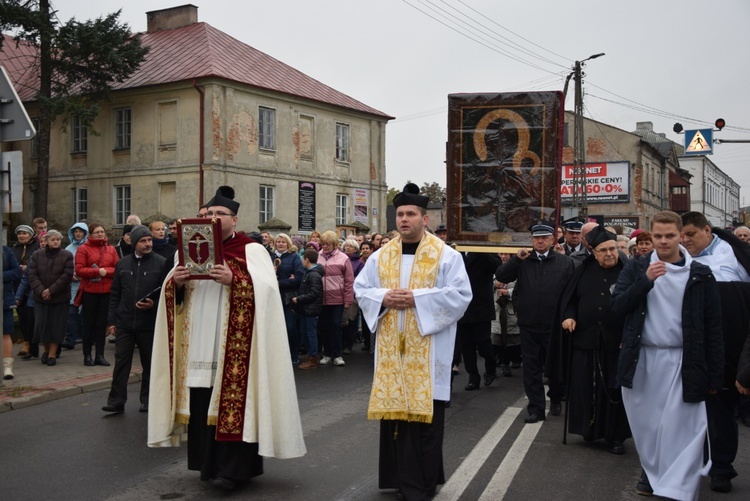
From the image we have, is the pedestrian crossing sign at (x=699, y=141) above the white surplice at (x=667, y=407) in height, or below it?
above

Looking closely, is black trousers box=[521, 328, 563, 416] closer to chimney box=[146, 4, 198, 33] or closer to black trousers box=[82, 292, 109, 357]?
black trousers box=[82, 292, 109, 357]

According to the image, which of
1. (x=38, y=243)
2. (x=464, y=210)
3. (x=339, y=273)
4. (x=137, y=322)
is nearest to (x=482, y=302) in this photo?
(x=464, y=210)

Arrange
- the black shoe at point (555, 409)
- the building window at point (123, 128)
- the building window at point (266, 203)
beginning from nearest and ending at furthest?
the black shoe at point (555, 409) < the building window at point (266, 203) < the building window at point (123, 128)

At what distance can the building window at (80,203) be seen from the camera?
35594 millimetres

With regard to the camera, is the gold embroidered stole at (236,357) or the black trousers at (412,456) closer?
the black trousers at (412,456)

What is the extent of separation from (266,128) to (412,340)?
29.0 m

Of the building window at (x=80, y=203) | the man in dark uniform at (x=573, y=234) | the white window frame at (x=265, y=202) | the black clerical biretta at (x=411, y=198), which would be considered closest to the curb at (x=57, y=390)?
the black clerical biretta at (x=411, y=198)

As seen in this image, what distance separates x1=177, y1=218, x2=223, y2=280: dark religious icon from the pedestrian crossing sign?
21.6 metres

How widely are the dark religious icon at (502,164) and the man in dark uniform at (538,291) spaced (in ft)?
4.72

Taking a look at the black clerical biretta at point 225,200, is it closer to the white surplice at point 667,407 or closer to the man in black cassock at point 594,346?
the white surplice at point 667,407

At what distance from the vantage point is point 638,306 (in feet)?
19.0

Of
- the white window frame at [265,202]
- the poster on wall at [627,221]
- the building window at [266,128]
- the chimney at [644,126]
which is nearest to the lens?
the building window at [266,128]

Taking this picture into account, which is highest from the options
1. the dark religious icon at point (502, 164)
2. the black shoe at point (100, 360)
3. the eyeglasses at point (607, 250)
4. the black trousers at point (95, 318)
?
the dark religious icon at point (502, 164)

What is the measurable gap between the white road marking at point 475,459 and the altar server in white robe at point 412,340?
13 centimetres
